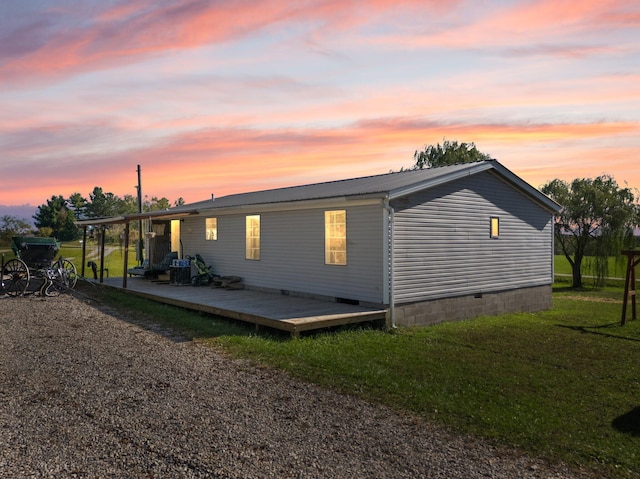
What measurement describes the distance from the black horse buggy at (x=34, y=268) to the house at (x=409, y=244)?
369 cm

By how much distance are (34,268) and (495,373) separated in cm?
1386

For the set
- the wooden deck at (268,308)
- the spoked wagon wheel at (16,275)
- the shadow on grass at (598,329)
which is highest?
the spoked wagon wheel at (16,275)

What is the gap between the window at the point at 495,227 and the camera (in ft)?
43.5

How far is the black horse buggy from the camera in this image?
14.2 meters

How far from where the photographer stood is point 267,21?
33.4ft

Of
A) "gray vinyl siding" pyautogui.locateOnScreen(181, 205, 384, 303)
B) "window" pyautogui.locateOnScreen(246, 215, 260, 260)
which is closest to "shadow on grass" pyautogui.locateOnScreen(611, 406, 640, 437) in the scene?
"gray vinyl siding" pyautogui.locateOnScreen(181, 205, 384, 303)

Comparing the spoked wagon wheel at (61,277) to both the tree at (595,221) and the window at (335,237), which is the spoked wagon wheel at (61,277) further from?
the tree at (595,221)

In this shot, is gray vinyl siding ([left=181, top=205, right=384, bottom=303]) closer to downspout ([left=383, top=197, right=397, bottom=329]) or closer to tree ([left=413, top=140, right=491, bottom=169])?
downspout ([left=383, top=197, right=397, bottom=329])

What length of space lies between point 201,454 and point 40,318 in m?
8.49

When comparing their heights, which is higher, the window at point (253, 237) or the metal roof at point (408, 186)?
the metal roof at point (408, 186)

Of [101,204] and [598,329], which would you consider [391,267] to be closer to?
[598,329]

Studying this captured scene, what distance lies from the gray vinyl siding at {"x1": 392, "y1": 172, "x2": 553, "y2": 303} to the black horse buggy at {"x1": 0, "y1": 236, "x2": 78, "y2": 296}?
10.8 metres

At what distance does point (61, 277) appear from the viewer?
49.5ft

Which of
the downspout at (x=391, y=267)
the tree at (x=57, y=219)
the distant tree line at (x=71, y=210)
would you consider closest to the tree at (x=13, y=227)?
the distant tree line at (x=71, y=210)
